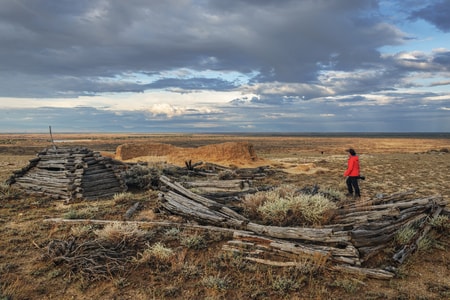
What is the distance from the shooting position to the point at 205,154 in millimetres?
25094

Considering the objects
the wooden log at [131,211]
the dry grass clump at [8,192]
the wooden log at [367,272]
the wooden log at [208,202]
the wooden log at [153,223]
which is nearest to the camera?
the wooden log at [367,272]

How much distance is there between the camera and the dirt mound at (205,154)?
2389 cm

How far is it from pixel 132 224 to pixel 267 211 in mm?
3308

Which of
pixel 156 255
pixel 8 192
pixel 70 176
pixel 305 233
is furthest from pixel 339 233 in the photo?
pixel 8 192

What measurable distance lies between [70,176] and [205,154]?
1442cm

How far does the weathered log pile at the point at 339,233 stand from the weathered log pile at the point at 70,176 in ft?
17.4

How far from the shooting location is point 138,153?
26.6 m

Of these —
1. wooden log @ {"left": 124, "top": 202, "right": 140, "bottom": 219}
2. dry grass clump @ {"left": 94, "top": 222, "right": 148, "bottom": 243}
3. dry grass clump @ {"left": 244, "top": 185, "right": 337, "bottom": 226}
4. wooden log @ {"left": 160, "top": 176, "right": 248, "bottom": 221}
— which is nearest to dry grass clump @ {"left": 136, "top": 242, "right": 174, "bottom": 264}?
dry grass clump @ {"left": 94, "top": 222, "right": 148, "bottom": 243}

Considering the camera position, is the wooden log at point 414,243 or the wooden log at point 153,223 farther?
the wooden log at point 153,223

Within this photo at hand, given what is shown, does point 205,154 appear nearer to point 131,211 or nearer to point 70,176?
point 70,176

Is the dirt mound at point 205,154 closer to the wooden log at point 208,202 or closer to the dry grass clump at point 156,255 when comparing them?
the wooden log at point 208,202

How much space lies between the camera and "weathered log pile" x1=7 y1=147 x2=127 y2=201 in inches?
441

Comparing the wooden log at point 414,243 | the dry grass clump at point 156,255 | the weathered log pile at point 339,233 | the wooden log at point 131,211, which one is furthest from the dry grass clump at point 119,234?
the wooden log at point 414,243

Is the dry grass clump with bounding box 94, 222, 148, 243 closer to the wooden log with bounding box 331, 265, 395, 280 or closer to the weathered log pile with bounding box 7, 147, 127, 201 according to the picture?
the wooden log with bounding box 331, 265, 395, 280
